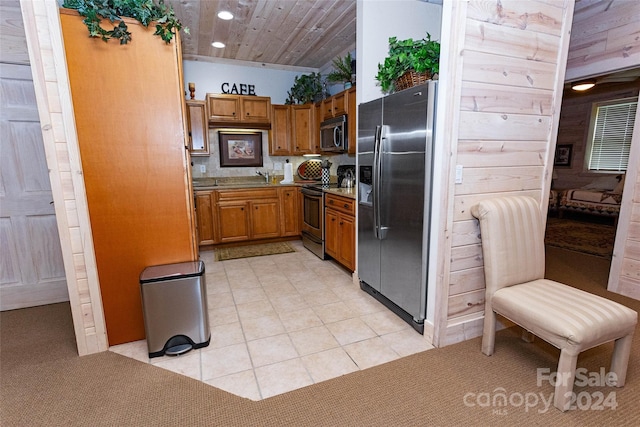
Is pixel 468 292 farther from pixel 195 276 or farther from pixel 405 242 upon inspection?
Result: pixel 195 276

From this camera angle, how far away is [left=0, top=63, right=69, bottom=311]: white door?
2.62 m

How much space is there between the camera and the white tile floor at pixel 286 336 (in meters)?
1.92

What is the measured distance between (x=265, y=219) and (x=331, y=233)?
4.32ft

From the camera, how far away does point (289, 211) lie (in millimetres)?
4770

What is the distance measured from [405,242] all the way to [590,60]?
2.78 metres

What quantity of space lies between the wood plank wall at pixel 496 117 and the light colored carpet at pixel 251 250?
267 cm

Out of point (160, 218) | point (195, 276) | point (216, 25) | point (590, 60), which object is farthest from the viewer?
point (216, 25)

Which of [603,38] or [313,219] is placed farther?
[313,219]

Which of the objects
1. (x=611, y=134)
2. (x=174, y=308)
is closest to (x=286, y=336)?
(x=174, y=308)

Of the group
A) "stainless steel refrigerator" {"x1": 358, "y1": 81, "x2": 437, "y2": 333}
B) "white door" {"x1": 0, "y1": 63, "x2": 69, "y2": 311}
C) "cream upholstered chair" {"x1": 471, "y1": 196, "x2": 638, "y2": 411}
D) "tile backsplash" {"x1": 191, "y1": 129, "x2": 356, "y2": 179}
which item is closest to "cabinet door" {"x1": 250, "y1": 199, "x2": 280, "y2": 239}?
"tile backsplash" {"x1": 191, "y1": 129, "x2": 356, "y2": 179}

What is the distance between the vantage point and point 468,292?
2.18m

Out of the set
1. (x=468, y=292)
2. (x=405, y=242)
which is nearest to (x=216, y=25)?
(x=405, y=242)

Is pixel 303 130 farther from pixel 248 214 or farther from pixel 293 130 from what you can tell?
pixel 248 214

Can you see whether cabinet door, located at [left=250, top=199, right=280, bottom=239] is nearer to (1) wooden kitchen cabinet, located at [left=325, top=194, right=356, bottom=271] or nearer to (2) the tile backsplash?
(2) the tile backsplash
